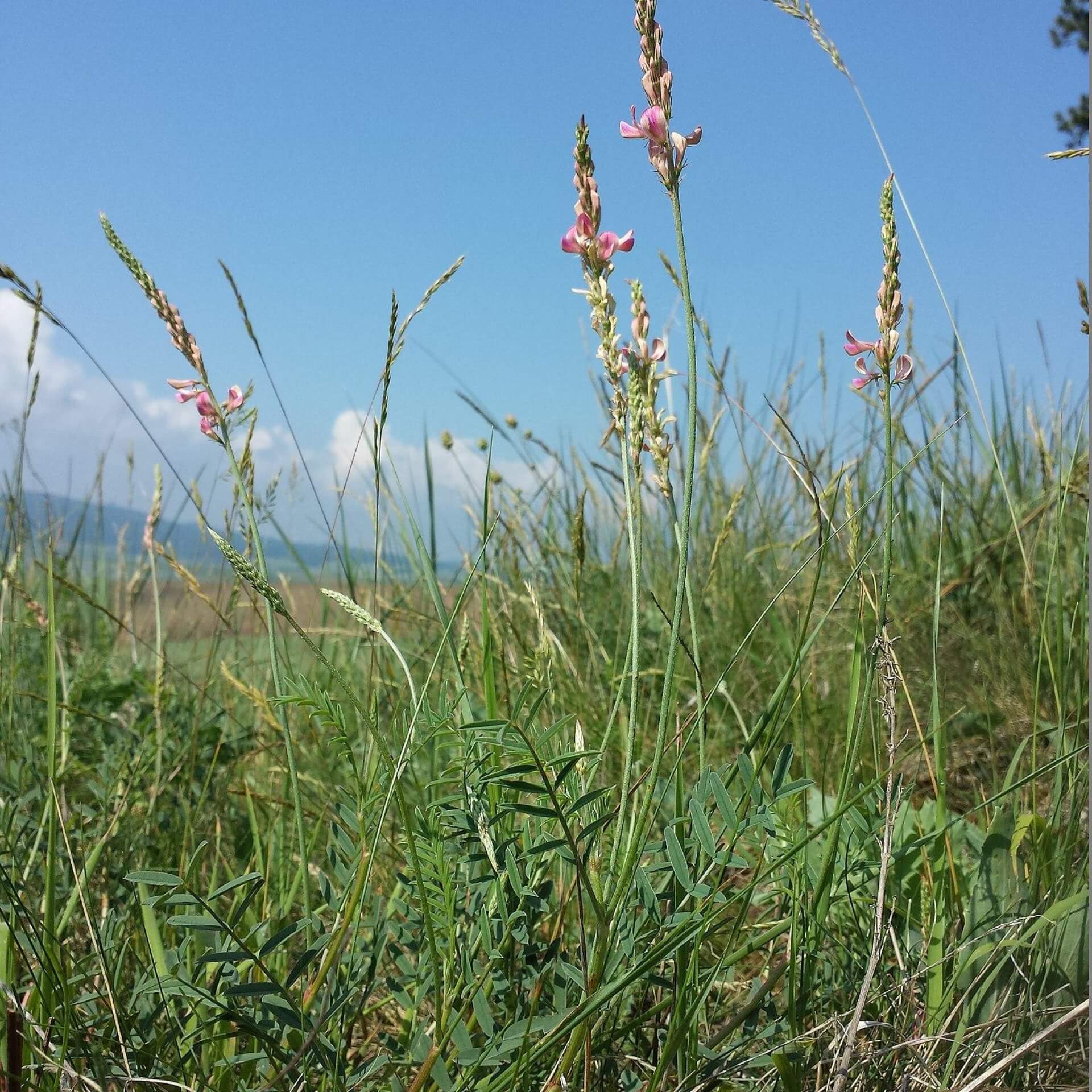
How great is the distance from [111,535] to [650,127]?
442 cm

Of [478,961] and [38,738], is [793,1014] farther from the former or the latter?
[38,738]

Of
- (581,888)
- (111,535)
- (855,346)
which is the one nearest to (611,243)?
(855,346)

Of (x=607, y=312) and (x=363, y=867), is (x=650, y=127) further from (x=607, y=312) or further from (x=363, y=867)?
(x=363, y=867)

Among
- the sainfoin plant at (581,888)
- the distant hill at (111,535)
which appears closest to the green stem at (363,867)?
the sainfoin plant at (581,888)

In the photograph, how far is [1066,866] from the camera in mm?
1082

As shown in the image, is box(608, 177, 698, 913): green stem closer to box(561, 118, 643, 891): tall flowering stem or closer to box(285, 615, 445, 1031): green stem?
box(561, 118, 643, 891): tall flowering stem

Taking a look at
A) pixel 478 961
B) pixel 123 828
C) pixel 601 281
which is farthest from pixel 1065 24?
pixel 123 828

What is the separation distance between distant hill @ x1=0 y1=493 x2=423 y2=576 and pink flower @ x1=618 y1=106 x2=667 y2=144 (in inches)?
46.9

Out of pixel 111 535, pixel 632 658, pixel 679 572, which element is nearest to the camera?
pixel 679 572

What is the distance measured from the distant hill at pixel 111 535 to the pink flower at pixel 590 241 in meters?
1.09

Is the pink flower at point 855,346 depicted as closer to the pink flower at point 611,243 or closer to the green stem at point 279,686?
the pink flower at point 611,243

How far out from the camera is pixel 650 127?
2.85 feet

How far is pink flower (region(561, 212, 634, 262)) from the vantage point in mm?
922

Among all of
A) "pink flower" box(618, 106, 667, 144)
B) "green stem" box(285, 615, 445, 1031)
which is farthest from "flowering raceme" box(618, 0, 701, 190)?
"green stem" box(285, 615, 445, 1031)
